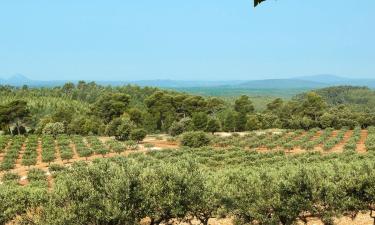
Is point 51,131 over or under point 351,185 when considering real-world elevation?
under

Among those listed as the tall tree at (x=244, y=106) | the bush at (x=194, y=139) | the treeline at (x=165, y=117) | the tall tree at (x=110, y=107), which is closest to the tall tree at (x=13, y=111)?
the treeline at (x=165, y=117)

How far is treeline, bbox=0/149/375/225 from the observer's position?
18.9 m

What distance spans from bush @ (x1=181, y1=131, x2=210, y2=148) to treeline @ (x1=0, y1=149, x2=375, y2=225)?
4163 centimetres

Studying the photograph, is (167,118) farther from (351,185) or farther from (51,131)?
(351,185)

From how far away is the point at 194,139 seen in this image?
68.1 m

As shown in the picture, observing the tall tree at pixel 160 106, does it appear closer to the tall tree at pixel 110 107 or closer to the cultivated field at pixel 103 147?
the tall tree at pixel 110 107

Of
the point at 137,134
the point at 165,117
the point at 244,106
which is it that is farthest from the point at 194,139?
the point at 244,106

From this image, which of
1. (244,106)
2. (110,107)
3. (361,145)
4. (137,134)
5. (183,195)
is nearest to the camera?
(183,195)

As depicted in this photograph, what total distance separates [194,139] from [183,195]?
47394 millimetres

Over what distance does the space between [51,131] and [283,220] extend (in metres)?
69.0

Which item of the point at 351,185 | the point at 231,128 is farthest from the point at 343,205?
the point at 231,128

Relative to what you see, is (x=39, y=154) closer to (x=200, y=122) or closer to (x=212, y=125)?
(x=200, y=122)

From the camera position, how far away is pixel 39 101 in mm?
130250

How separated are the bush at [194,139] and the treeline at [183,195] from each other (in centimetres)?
4163
